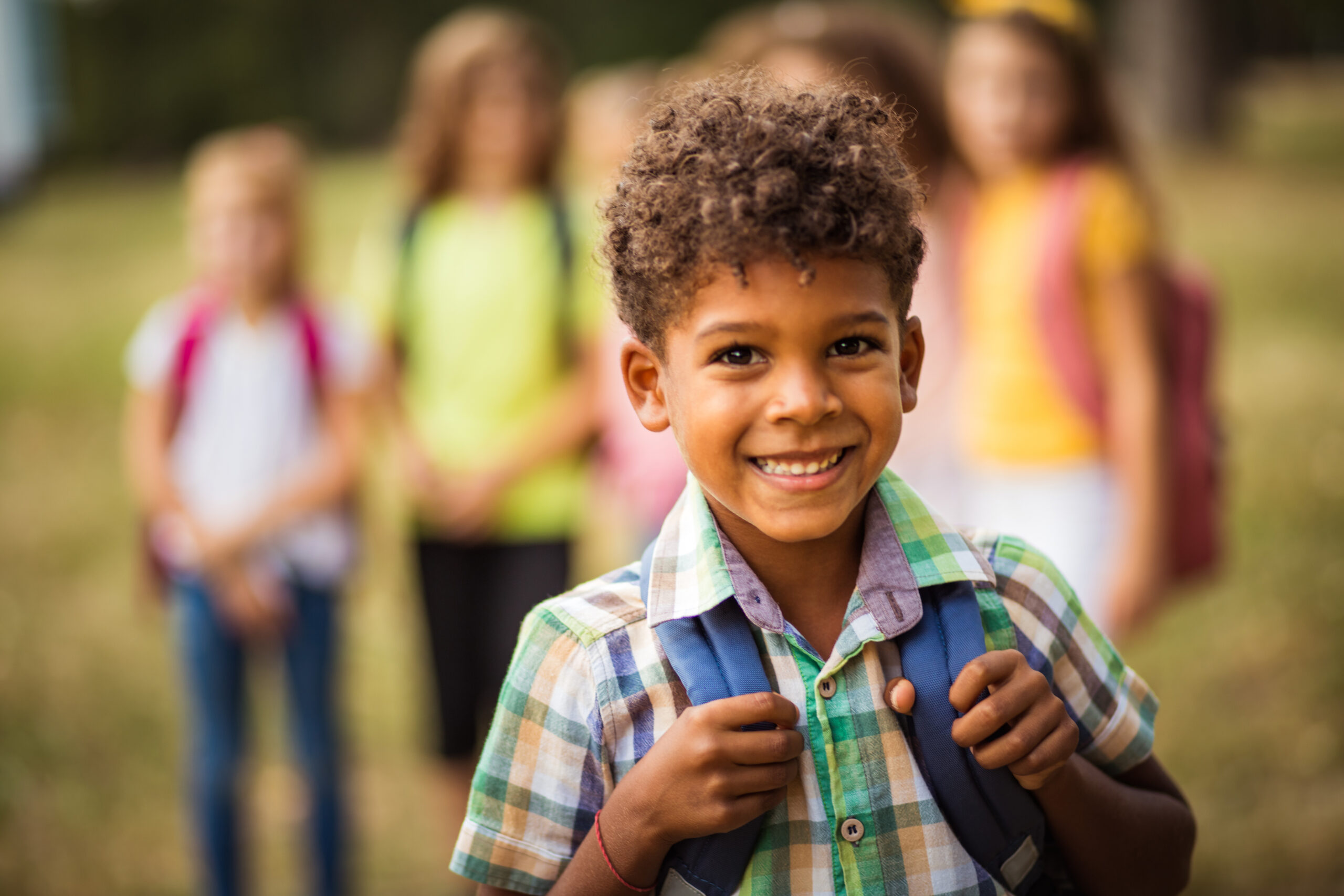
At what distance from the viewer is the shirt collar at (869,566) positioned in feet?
4.24

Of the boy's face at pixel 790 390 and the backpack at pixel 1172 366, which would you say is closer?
the boy's face at pixel 790 390

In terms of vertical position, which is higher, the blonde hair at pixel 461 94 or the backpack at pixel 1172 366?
the blonde hair at pixel 461 94

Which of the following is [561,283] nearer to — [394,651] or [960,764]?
[960,764]

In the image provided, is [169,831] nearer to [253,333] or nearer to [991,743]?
[253,333]

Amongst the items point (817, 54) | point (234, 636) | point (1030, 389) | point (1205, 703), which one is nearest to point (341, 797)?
point (234, 636)

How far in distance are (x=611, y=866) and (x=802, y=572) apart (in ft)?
1.24

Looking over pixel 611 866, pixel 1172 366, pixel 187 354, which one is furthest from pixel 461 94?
pixel 611 866

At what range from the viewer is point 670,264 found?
1.25 meters

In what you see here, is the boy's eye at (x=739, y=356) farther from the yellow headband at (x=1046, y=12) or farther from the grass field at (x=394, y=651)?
the grass field at (x=394, y=651)

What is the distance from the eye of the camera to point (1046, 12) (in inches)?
115

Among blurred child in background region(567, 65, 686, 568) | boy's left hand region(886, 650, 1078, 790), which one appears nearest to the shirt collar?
boy's left hand region(886, 650, 1078, 790)

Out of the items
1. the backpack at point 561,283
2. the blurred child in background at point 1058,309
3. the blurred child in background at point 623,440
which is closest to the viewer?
the blurred child in background at point 1058,309

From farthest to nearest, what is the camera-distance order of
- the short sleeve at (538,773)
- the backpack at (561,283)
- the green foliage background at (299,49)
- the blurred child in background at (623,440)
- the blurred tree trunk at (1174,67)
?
the green foliage background at (299,49)
the blurred tree trunk at (1174,67)
the backpack at (561,283)
the blurred child in background at (623,440)
the short sleeve at (538,773)

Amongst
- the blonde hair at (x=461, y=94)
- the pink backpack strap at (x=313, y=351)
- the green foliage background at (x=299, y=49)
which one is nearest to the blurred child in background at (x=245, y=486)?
the pink backpack strap at (x=313, y=351)
